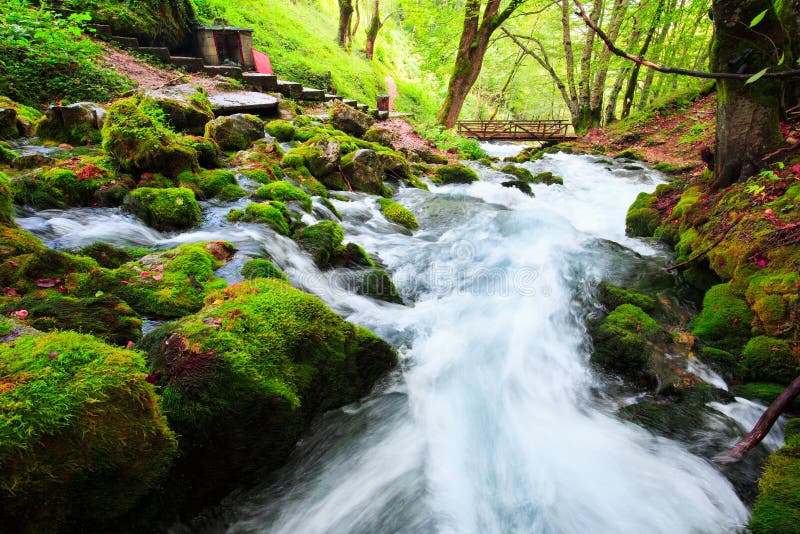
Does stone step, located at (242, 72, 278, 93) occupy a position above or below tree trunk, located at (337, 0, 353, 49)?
below

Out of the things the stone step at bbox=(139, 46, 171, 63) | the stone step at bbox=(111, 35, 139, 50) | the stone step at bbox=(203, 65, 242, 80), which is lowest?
the stone step at bbox=(203, 65, 242, 80)

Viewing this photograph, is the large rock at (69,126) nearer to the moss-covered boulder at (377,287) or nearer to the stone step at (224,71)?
the moss-covered boulder at (377,287)

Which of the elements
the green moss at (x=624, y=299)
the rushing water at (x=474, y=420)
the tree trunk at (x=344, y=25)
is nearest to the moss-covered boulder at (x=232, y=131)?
the rushing water at (x=474, y=420)

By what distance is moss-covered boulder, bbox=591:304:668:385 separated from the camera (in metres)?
3.99

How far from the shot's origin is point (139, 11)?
1095 centimetres

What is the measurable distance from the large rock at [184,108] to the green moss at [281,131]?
1.50 metres

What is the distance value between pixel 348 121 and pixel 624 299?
9747 millimetres

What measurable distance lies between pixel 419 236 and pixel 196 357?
5573 millimetres

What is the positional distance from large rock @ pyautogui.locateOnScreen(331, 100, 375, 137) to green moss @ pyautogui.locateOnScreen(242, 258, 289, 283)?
8.80 m

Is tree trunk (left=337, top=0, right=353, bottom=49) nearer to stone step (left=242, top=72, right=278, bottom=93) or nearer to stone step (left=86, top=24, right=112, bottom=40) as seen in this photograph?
stone step (left=242, top=72, right=278, bottom=93)

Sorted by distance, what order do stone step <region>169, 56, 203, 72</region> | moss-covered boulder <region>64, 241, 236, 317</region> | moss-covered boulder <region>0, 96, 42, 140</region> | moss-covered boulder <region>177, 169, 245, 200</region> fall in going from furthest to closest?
stone step <region>169, 56, 203, 72</region>, moss-covered boulder <region>0, 96, 42, 140</region>, moss-covered boulder <region>177, 169, 245, 200</region>, moss-covered boulder <region>64, 241, 236, 317</region>

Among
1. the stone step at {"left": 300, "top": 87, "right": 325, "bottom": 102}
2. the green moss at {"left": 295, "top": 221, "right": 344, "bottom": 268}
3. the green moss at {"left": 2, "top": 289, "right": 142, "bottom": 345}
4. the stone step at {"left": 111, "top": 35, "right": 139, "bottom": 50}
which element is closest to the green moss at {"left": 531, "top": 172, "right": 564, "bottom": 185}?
the stone step at {"left": 300, "top": 87, "right": 325, "bottom": 102}

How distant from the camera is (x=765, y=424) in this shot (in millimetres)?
2781

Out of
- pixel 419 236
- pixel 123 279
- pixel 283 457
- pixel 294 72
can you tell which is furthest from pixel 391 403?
pixel 294 72
